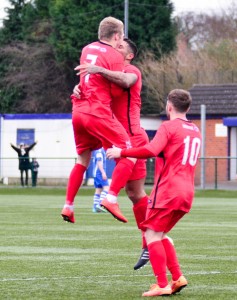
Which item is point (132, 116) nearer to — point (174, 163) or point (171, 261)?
point (174, 163)

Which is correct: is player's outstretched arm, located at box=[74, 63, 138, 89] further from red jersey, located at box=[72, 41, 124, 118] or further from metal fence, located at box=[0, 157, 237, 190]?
metal fence, located at box=[0, 157, 237, 190]

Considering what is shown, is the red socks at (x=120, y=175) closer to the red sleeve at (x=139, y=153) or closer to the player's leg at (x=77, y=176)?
the player's leg at (x=77, y=176)

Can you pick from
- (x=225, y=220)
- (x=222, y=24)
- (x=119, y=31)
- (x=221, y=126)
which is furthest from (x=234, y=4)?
(x=119, y=31)

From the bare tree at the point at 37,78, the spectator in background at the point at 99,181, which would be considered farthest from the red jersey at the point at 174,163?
the bare tree at the point at 37,78

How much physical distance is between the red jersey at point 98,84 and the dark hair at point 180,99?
1.73 m

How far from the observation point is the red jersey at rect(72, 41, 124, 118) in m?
11.5

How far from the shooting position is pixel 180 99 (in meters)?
9.78

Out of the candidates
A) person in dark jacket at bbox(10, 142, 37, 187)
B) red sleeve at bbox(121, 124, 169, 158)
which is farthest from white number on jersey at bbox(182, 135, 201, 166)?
person in dark jacket at bbox(10, 142, 37, 187)

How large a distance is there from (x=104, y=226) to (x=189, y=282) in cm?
926

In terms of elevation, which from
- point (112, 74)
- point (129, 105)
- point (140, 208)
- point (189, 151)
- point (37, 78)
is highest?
point (37, 78)

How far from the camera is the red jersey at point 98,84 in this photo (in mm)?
11469

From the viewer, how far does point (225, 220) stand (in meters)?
22.2

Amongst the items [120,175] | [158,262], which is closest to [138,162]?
[120,175]

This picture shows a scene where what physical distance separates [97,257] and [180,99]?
4.08 metres
